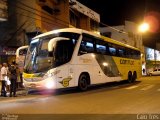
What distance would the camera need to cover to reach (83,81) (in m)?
18.6

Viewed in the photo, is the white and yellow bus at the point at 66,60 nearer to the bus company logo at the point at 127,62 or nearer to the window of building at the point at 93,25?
the bus company logo at the point at 127,62

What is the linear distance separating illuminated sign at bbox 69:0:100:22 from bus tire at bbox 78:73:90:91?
822 inches

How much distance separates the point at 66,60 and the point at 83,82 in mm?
2312

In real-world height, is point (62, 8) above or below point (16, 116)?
above

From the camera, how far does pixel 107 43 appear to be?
870 inches

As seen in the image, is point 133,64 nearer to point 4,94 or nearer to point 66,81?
point 66,81

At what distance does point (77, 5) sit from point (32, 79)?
25.6 m

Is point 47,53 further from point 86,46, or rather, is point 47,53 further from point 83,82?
point 83,82

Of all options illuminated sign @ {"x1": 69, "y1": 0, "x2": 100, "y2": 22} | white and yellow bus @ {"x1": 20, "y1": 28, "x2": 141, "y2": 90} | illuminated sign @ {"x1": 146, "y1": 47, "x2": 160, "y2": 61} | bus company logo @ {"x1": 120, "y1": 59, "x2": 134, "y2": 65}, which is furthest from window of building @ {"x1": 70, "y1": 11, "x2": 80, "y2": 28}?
illuminated sign @ {"x1": 146, "y1": 47, "x2": 160, "y2": 61}

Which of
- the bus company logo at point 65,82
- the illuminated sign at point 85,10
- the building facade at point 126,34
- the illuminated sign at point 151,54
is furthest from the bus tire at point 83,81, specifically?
the illuminated sign at point 151,54

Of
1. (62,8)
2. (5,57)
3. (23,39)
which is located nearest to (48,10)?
(62,8)

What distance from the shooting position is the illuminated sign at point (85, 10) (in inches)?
1573

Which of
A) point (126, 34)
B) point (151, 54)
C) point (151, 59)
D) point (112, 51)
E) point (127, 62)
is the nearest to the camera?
point (112, 51)

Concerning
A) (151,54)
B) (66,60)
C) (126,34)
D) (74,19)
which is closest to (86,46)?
Answer: (66,60)
